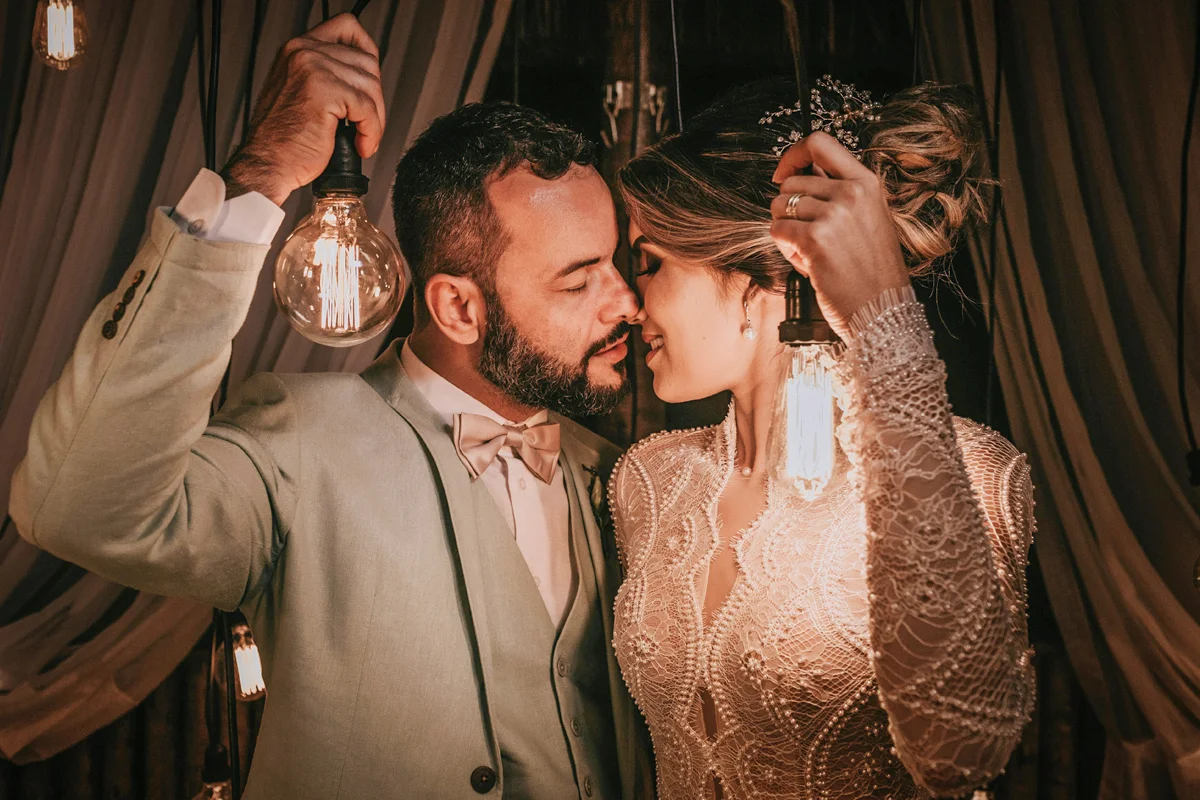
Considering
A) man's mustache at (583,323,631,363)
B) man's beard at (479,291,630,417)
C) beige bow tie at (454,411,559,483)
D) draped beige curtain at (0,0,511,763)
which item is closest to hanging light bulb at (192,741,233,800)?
draped beige curtain at (0,0,511,763)

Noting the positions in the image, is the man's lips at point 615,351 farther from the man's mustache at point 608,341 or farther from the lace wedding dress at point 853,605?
the lace wedding dress at point 853,605

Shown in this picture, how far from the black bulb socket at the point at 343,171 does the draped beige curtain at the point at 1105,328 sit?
173 cm

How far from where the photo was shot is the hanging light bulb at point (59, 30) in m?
1.89

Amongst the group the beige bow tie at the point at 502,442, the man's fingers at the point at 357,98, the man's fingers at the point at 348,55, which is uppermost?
the man's fingers at the point at 348,55

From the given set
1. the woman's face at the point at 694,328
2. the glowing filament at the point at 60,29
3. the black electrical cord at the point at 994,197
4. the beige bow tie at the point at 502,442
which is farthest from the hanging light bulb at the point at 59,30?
the black electrical cord at the point at 994,197

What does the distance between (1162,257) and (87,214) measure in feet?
8.63

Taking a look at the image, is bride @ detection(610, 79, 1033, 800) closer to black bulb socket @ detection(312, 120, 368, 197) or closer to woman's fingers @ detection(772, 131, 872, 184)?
woman's fingers @ detection(772, 131, 872, 184)

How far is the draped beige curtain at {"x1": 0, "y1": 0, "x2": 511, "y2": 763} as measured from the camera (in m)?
2.55

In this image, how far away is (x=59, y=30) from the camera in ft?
6.23

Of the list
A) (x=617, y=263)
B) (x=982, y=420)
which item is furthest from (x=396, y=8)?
(x=982, y=420)

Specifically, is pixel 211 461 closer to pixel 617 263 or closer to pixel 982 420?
pixel 617 263

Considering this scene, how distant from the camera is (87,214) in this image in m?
2.54

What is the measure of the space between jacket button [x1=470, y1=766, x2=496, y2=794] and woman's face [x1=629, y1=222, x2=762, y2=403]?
79 centimetres

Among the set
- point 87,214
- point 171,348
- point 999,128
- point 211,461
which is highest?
point 999,128
